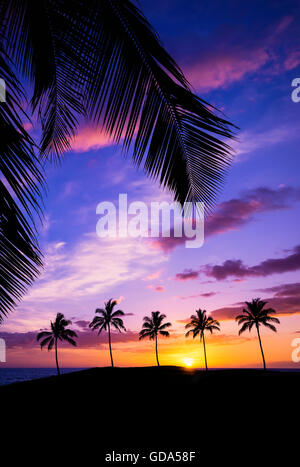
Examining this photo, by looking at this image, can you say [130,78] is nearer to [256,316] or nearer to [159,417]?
[159,417]

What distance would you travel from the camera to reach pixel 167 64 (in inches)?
70.4

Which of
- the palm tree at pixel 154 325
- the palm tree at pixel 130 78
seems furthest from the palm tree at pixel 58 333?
the palm tree at pixel 130 78

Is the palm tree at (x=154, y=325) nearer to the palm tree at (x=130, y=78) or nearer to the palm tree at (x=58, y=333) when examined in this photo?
the palm tree at (x=58, y=333)

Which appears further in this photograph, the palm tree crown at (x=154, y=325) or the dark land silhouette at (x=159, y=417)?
the palm tree crown at (x=154, y=325)

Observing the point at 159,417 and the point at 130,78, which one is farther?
the point at 159,417

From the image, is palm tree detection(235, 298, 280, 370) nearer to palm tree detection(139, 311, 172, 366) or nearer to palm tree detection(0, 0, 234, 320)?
palm tree detection(139, 311, 172, 366)

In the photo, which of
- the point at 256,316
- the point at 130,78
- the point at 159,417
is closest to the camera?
the point at 130,78

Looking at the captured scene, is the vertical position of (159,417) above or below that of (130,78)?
below

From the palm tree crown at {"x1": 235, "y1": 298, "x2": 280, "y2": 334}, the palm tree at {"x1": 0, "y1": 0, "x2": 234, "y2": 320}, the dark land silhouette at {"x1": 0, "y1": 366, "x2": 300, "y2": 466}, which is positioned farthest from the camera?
the palm tree crown at {"x1": 235, "y1": 298, "x2": 280, "y2": 334}

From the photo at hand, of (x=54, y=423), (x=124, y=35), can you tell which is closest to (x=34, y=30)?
(x=124, y=35)

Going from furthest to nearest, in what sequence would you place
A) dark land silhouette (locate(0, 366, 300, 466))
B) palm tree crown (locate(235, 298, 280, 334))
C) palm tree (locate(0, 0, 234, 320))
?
palm tree crown (locate(235, 298, 280, 334))
dark land silhouette (locate(0, 366, 300, 466))
palm tree (locate(0, 0, 234, 320))

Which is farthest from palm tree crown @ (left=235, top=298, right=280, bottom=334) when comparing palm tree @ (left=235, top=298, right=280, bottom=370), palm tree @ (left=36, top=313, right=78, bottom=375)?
palm tree @ (left=36, top=313, right=78, bottom=375)

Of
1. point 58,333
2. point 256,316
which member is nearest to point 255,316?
point 256,316
